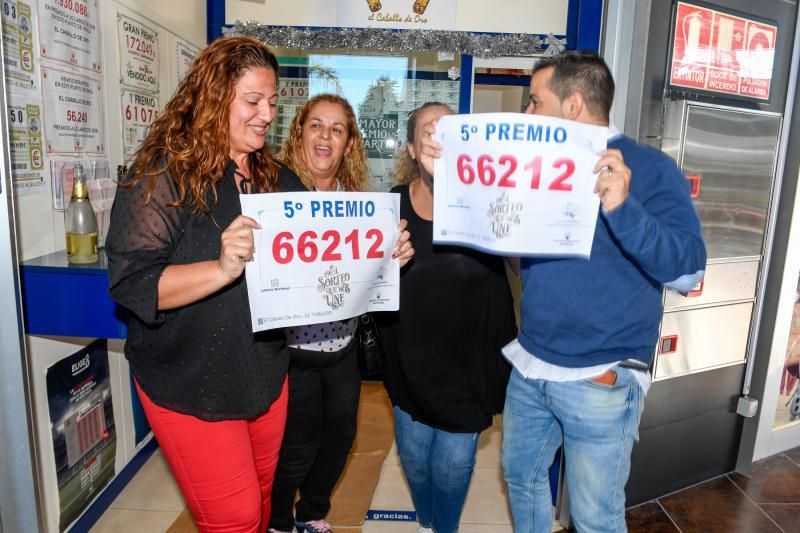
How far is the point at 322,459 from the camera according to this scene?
2.14 m

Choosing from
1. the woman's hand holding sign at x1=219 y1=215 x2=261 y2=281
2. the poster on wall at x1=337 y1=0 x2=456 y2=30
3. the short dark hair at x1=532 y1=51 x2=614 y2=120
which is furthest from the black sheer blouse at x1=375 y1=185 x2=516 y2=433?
the poster on wall at x1=337 y1=0 x2=456 y2=30

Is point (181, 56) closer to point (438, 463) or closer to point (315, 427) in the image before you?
point (315, 427)

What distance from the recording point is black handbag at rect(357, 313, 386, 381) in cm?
209

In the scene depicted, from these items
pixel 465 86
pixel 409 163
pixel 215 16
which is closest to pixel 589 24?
pixel 465 86

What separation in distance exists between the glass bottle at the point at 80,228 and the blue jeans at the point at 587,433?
1405 millimetres

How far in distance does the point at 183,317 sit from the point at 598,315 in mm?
981

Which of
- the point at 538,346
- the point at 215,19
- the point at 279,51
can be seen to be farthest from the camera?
the point at 279,51

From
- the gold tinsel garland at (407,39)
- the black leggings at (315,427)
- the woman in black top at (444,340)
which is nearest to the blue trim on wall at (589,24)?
the gold tinsel garland at (407,39)

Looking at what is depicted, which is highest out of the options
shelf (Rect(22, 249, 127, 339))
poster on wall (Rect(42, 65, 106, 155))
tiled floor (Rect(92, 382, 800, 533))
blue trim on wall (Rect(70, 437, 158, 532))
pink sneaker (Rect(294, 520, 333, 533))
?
poster on wall (Rect(42, 65, 106, 155))

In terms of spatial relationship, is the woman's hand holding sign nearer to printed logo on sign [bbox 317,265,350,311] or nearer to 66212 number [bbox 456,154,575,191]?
printed logo on sign [bbox 317,265,350,311]

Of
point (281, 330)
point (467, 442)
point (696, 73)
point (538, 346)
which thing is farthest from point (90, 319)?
point (696, 73)

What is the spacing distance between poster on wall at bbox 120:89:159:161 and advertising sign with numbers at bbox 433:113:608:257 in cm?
172

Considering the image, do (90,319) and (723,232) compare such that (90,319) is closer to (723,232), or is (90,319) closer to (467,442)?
(467,442)

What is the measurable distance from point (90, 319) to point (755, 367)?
9.49ft
